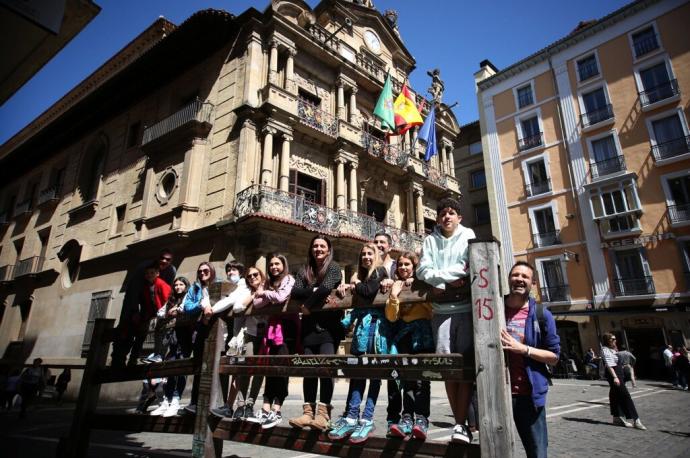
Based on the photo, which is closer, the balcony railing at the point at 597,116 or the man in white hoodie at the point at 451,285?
the man in white hoodie at the point at 451,285

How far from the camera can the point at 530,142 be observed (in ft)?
84.5

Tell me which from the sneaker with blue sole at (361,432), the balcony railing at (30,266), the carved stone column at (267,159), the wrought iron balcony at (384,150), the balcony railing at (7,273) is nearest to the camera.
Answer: the sneaker with blue sole at (361,432)

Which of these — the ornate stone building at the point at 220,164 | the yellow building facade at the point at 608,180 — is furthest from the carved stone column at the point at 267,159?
the yellow building facade at the point at 608,180

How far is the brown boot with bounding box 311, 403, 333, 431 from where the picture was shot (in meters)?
2.89

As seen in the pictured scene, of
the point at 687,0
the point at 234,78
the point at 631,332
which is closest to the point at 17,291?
the point at 234,78

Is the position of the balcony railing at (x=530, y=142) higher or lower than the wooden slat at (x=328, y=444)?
higher

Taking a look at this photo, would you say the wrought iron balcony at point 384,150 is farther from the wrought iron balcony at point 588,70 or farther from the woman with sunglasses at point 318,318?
the woman with sunglasses at point 318,318

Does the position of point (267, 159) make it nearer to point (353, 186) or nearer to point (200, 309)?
point (353, 186)

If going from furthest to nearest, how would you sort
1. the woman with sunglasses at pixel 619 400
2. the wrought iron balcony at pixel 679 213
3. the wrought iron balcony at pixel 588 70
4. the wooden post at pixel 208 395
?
the wrought iron balcony at pixel 588 70
the wrought iron balcony at pixel 679 213
the woman with sunglasses at pixel 619 400
the wooden post at pixel 208 395

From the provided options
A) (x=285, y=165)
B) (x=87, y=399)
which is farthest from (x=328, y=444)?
(x=285, y=165)

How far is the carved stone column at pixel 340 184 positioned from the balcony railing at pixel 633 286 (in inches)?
630

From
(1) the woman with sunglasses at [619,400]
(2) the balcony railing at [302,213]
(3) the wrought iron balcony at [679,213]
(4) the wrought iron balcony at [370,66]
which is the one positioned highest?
(4) the wrought iron balcony at [370,66]

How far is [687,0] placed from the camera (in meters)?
20.9

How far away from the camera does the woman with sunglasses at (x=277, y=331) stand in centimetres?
349
